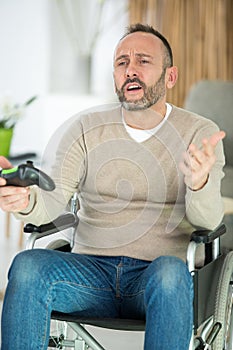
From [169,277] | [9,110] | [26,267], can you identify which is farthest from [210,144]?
[9,110]

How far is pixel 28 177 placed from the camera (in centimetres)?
207

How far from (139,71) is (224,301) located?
64 cm

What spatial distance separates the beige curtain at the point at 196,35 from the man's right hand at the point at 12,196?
2.93m

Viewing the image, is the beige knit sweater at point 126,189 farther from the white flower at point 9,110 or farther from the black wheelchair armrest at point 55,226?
the white flower at point 9,110

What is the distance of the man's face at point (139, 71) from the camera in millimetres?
2299

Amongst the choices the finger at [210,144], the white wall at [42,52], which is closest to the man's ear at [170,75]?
the finger at [210,144]

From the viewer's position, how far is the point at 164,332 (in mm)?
2004

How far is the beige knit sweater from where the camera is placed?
2.27 meters

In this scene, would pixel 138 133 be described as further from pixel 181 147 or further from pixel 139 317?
pixel 139 317

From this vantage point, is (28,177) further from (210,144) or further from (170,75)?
(170,75)

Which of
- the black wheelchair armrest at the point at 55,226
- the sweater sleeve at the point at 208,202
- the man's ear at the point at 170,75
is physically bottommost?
the black wheelchair armrest at the point at 55,226

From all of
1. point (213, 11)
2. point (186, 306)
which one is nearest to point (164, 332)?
point (186, 306)

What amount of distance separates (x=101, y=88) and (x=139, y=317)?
371cm

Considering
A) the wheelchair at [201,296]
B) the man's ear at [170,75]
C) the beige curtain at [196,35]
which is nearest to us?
the wheelchair at [201,296]
